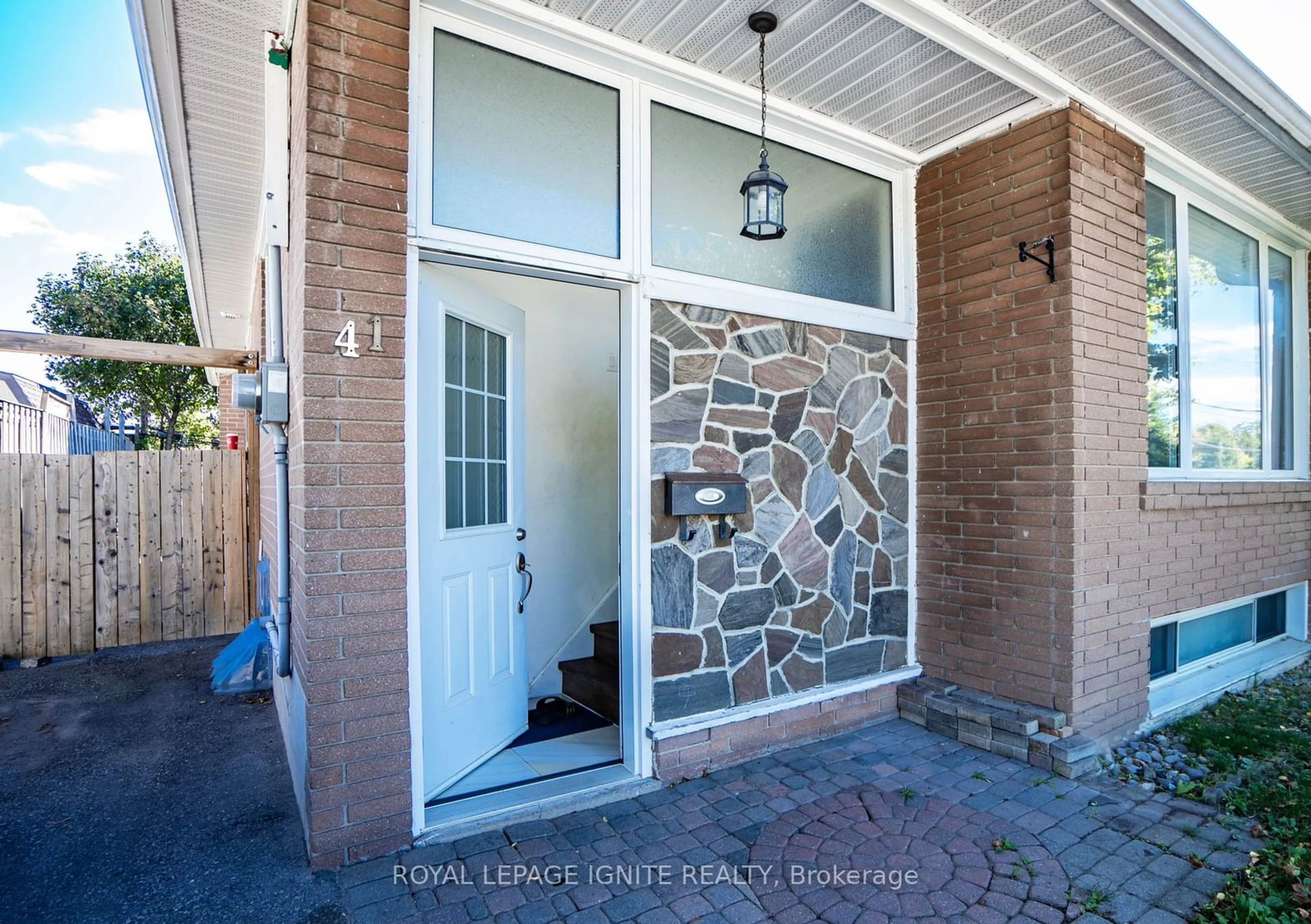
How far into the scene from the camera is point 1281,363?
17.4 ft

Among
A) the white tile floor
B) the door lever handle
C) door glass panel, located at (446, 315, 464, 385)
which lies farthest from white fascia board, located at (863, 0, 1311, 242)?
the white tile floor

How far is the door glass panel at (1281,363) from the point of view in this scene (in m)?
5.16

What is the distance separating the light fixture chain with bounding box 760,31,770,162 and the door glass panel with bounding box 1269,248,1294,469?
4.61 m

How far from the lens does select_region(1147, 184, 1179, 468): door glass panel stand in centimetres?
405

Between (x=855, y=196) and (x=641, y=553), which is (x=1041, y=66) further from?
(x=641, y=553)

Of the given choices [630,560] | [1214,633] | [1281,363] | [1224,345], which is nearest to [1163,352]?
[1224,345]

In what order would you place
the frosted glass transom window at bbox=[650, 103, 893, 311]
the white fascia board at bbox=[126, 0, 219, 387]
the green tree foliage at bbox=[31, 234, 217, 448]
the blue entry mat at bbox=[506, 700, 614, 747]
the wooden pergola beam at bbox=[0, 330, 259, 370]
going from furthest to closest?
the green tree foliage at bbox=[31, 234, 217, 448] < the wooden pergola beam at bbox=[0, 330, 259, 370] < the blue entry mat at bbox=[506, 700, 614, 747] < the frosted glass transom window at bbox=[650, 103, 893, 311] < the white fascia board at bbox=[126, 0, 219, 387]

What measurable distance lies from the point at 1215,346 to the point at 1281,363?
1.32 metres

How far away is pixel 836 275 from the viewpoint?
3809 millimetres

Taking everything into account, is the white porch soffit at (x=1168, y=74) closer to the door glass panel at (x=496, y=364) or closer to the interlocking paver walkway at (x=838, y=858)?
→ the door glass panel at (x=496, y=364)

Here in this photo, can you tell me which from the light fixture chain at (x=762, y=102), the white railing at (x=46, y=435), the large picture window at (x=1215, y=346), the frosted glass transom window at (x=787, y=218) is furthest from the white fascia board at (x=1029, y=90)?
the white railing at (x=46, y=435)

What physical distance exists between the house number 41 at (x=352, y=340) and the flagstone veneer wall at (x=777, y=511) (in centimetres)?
120

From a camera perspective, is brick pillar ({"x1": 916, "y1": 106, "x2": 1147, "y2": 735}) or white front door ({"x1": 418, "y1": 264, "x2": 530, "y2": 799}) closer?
white front door ({"x1": 418, "y1": 264, "x2": 530, "y2": 799})

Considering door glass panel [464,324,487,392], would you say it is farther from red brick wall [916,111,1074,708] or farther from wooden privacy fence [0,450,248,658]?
wooden privacy fence [0,450,248,658]
